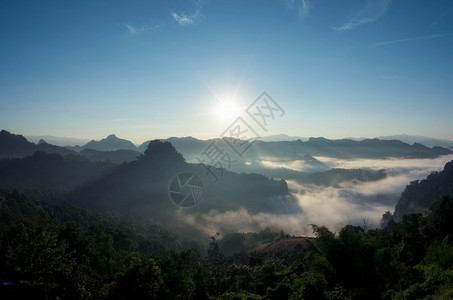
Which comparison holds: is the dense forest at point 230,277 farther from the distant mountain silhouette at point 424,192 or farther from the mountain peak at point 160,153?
the mountain peak at point 160,153

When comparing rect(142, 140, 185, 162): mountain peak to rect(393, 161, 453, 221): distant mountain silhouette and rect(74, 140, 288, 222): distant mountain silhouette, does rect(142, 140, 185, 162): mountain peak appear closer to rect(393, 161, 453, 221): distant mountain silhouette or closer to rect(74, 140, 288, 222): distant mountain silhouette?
rect(74, 140, 288, 222): distant mountain silhouette

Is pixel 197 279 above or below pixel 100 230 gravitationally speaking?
above

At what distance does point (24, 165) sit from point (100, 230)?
561 ft

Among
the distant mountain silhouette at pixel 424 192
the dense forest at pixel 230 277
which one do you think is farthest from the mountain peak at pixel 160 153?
the dense forest at pixel 230 277

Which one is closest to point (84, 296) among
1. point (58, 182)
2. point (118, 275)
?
point (118, 275)

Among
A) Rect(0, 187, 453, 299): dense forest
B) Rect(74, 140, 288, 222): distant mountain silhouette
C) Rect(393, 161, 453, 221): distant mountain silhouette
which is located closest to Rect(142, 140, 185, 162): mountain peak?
Rect(74, 140, 288, 222): distant mountain silhouette

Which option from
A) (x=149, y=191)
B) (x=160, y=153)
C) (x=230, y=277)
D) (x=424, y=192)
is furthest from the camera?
(x=160, y=153)

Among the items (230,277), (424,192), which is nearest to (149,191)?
(230,277)

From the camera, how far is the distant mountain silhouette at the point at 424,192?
129500 mm

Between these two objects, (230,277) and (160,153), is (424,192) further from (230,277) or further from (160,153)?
(160,153)

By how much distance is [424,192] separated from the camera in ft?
444

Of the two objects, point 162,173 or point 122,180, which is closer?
point 122,180

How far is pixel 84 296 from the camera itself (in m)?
18.2

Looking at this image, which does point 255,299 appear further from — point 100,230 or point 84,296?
point 100,230
